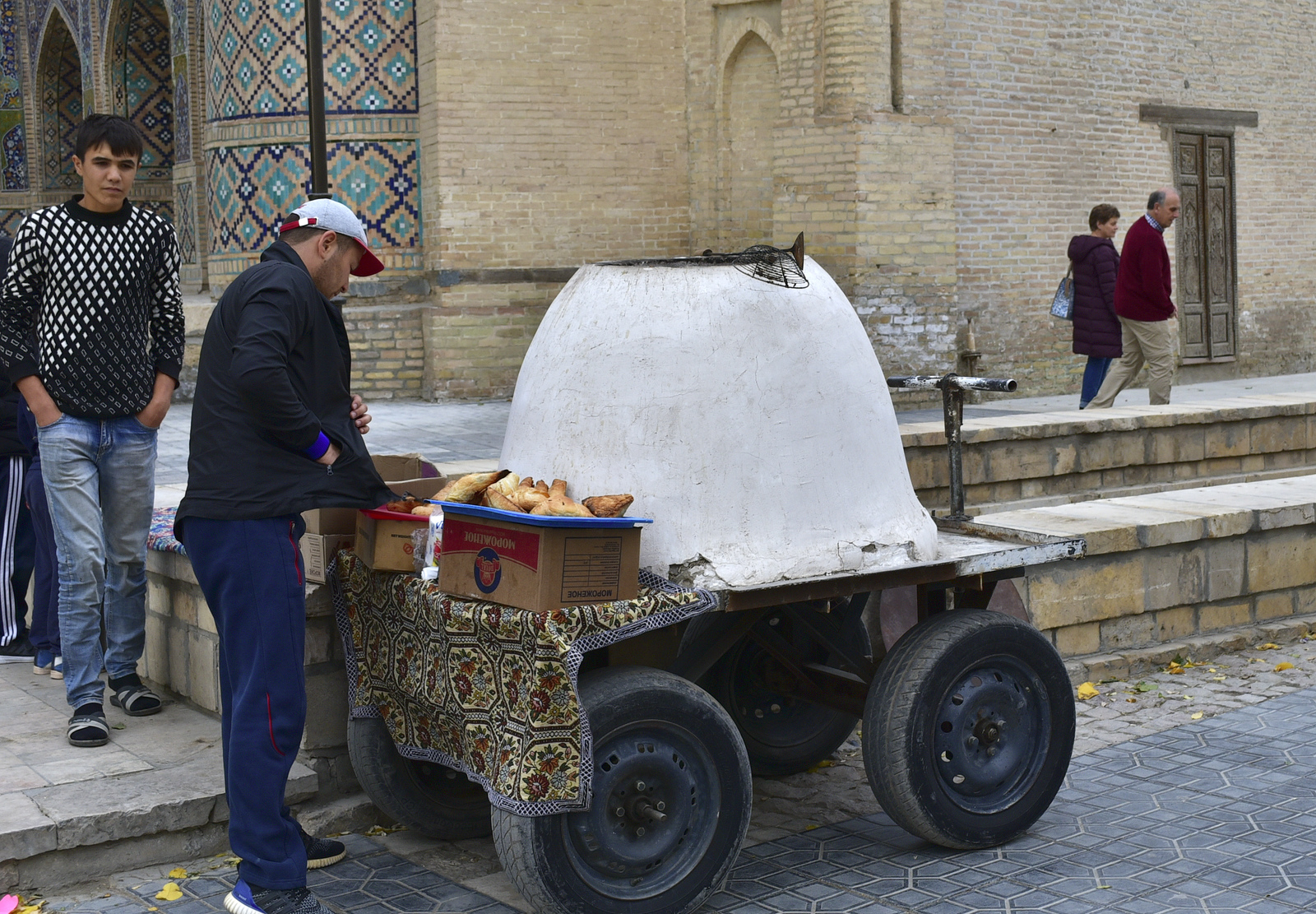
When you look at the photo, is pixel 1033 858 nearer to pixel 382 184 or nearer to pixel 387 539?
pixel 387 539

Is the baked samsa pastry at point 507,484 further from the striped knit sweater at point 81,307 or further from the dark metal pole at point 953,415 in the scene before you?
the striped knit sweater at point 81,307

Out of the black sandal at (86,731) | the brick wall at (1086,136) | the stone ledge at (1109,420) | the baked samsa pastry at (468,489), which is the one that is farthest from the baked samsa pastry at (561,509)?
the brick wall at (1086,136)

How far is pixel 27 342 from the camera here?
4793 millimetres

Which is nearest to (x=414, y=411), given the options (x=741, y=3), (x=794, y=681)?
(x=741, y=3)

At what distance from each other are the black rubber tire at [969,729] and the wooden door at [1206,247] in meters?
13.7

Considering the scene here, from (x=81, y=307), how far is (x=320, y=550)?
1246 mm

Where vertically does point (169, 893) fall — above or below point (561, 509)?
below

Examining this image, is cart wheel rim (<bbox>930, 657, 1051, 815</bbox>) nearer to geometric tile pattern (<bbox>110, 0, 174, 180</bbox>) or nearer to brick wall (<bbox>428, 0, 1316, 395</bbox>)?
brick wall (<bbox>428, 0, 1316, 395</bbox>)

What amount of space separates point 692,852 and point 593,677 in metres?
0.55

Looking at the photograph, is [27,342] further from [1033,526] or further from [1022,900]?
[1033,526]

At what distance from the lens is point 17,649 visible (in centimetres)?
601

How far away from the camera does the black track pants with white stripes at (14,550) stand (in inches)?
232

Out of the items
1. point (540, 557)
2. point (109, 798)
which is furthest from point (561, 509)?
point (109, 798)

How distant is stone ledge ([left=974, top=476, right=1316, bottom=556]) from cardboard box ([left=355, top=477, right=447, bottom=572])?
8.87 feet
